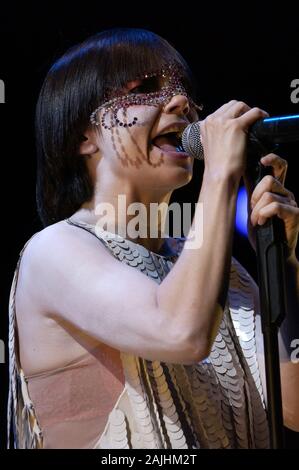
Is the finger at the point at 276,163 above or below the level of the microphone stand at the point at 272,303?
above

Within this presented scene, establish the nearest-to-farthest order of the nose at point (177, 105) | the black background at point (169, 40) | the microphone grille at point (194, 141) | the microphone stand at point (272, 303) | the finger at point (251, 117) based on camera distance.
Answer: the microphone stand at point (272, 303)
the finger at point (251, 117)
the microphone grille at point (194, 141)
the nose at point (177, 105)
the black background at point (169, 40)

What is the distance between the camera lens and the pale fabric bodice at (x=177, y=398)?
1.45 m

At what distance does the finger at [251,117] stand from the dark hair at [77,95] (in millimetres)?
477

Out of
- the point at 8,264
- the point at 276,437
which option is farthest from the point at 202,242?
the point at 8,264

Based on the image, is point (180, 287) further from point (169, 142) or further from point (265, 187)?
point (169, 142)

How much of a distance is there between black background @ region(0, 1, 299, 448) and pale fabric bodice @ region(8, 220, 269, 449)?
0.72 m

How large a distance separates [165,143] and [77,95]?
235 millimetres

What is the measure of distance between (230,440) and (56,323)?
1.44 feet

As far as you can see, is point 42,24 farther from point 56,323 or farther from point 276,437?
point 276,437

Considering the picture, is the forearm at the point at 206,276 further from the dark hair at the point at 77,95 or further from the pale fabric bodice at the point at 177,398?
the dark hair at the point at 77,95

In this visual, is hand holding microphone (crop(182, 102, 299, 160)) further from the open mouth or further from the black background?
the black background

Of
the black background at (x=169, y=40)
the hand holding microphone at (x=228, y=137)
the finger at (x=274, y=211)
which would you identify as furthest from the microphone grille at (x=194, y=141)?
the black background at (x=169, y=40)

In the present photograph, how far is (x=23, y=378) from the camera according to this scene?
1.57 m

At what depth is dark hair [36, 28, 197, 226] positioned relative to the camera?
1.69 m
